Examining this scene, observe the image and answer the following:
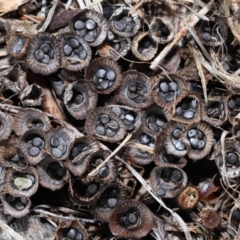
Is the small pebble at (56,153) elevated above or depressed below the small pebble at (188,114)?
below

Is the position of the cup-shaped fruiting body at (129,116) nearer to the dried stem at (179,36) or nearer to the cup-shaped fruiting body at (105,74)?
the cup-shaped fruiting body at (105,74)

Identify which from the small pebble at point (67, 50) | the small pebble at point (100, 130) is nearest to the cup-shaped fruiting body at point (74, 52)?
the small pebble at point (67, 50)

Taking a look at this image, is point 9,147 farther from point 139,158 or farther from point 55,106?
point 139,158

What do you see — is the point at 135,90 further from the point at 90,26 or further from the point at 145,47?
the point at 90,26

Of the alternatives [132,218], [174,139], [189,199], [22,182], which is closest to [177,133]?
[174,139]

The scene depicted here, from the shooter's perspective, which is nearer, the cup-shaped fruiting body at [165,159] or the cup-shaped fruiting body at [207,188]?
the cup-shaped fruiting body at [165,159]
